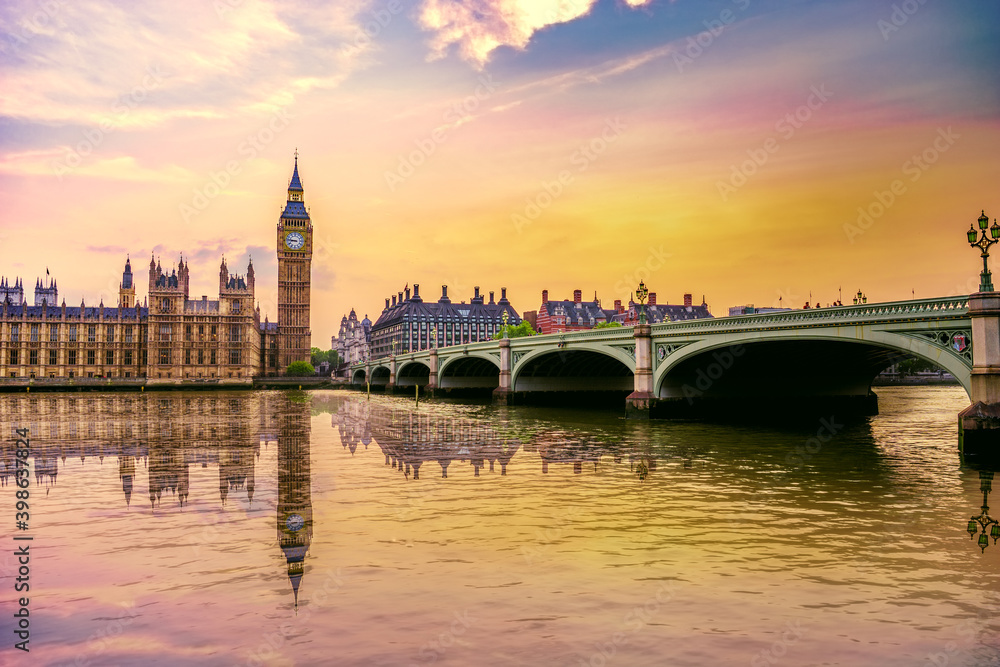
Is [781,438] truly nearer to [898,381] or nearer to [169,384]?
[169,384]

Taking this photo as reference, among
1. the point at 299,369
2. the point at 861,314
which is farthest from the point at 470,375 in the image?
the point at 299,369

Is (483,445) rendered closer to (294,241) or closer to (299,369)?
(299,369)

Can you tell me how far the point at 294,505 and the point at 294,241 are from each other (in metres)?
174

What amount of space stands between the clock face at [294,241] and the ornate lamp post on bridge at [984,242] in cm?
17110

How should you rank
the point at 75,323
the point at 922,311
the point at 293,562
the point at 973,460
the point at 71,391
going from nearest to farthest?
1. the point at 293,562
2. the point at 973,460
3. the point at 922,311
4. the point at 71,391
5. the point at 75,323

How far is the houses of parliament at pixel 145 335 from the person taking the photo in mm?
136000

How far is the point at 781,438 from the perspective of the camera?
3153 cm

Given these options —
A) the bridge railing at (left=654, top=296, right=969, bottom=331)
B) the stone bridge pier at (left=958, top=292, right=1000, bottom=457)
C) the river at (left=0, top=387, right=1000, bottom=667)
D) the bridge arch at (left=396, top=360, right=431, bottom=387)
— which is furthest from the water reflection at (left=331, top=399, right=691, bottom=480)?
the bridge arch at (left=396, top=360, right=431, bottom=387)

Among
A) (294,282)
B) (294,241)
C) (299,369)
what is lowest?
(299,369)

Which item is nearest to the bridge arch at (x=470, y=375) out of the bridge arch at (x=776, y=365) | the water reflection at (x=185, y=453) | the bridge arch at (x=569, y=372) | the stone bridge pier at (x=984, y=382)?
the bridge arch at (x=569, y=372)

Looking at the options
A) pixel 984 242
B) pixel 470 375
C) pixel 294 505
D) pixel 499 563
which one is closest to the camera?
pixel 499 563

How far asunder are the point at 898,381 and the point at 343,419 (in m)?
133

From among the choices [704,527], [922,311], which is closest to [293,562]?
[704,527]

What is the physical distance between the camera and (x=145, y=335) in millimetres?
144750
